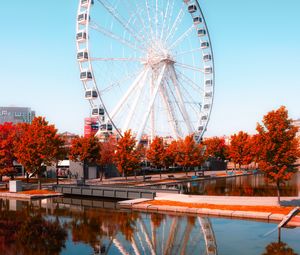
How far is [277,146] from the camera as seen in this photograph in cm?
3575

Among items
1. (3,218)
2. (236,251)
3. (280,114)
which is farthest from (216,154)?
(236,251)

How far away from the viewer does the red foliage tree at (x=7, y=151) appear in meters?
60.4

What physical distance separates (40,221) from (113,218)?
585cm

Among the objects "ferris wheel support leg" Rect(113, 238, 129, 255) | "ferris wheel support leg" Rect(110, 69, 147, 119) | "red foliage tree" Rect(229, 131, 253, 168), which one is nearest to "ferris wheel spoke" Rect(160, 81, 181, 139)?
"ferris wheel support leg" Rect(110, 69, 147, 119)

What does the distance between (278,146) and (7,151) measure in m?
43.2

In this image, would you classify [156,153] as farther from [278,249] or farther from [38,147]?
[278,249]

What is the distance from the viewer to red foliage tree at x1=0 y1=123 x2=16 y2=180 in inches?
2378

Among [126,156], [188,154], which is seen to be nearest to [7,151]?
[126,156]

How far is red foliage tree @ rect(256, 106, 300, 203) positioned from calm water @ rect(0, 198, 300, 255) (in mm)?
6493

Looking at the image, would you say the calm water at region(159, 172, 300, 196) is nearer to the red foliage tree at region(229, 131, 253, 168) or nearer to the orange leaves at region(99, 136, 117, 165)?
the orange leaves at region(99, 136, 117, 165)

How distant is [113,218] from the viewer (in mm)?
33844

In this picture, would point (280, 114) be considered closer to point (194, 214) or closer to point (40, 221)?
point (194, 214)

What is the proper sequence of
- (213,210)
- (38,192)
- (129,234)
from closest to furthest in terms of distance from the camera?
(129,234) → (213,210) → (38,192)

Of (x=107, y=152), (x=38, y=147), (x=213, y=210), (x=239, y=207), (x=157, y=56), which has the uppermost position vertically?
(x=157, y=56)
